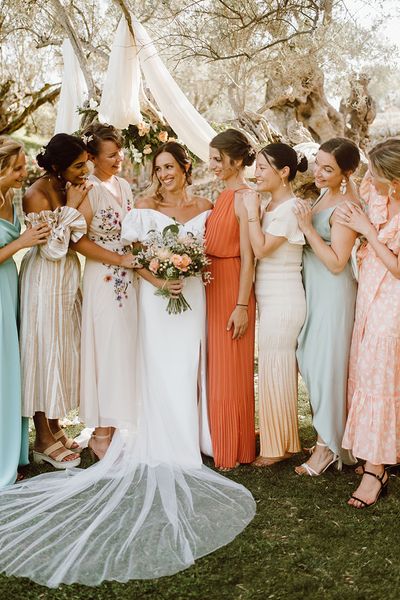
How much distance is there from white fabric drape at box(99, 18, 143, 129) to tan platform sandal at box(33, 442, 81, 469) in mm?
2872

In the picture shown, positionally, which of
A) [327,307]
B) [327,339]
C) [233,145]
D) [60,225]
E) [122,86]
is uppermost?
[122,86]

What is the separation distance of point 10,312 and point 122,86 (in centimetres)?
258

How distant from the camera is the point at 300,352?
182 inches

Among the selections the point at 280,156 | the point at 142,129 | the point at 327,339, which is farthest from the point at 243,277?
the point at 142,129

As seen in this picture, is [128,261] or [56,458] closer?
[128,261]

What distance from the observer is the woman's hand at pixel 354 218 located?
411 cm

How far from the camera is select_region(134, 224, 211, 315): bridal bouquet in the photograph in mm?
4215

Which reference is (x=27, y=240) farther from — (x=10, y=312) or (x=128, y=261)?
(x=128, y=261)

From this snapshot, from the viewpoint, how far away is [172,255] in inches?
166

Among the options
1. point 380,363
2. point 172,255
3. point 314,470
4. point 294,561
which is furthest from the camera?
point 314,470

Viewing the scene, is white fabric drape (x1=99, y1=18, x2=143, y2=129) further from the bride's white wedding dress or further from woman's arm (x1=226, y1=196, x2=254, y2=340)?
woman's arm (x1=226, y1=196, x2=254, y2=340)

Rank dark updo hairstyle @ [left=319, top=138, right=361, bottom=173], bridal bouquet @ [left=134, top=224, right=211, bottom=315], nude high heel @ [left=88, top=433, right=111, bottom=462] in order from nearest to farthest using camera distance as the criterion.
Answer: bridal bouquet @ [left=134, top=224, right=211, bottom=315]
dark updo hairstyle @ [left=319, top=138, right=361, bottom=173]
nude high heel @ [left=88, top=433, right=111, bottom=462]

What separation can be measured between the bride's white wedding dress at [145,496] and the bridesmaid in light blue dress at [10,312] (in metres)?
0.32

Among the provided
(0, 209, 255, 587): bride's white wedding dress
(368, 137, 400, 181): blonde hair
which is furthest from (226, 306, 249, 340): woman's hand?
(368, 137, 400, 181): blonde hair
